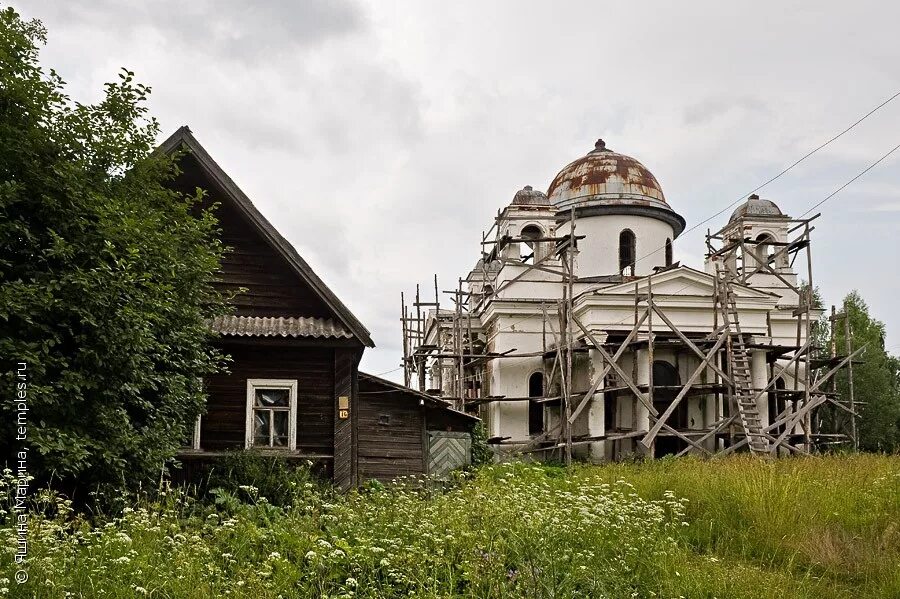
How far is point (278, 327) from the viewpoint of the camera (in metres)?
13.8

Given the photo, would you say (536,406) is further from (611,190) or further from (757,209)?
(757,209)

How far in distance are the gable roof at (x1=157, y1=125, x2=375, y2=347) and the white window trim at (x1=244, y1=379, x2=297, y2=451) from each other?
1396mm

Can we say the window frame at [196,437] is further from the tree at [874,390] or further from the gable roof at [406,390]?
the tree at [874,390]

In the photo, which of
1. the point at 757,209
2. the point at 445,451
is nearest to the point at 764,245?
the point at 757,209

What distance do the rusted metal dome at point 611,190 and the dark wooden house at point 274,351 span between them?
60.7 feet

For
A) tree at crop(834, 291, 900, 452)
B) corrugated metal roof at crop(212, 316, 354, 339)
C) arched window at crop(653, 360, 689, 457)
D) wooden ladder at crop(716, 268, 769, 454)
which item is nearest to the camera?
corrugated metal roof at crop(212, 316, 354, 339)

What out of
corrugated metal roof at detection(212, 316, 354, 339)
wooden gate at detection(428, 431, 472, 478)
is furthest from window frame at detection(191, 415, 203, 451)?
A: wooden gate at detection(428, 431, 472, 478)

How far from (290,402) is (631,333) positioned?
1381 centimetres

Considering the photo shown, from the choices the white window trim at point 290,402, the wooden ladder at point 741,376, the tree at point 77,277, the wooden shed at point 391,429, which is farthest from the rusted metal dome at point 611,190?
the tree at point 77,277

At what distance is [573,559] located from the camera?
697 cm

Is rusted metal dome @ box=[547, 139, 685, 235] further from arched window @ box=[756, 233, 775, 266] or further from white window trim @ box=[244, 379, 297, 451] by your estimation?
white window trim @ box=[244, 379, 297, 451]

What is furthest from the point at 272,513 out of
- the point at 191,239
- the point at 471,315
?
the point at 471,315

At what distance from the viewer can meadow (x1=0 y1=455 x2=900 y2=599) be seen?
619cm

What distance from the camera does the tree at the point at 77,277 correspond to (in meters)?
8.62
